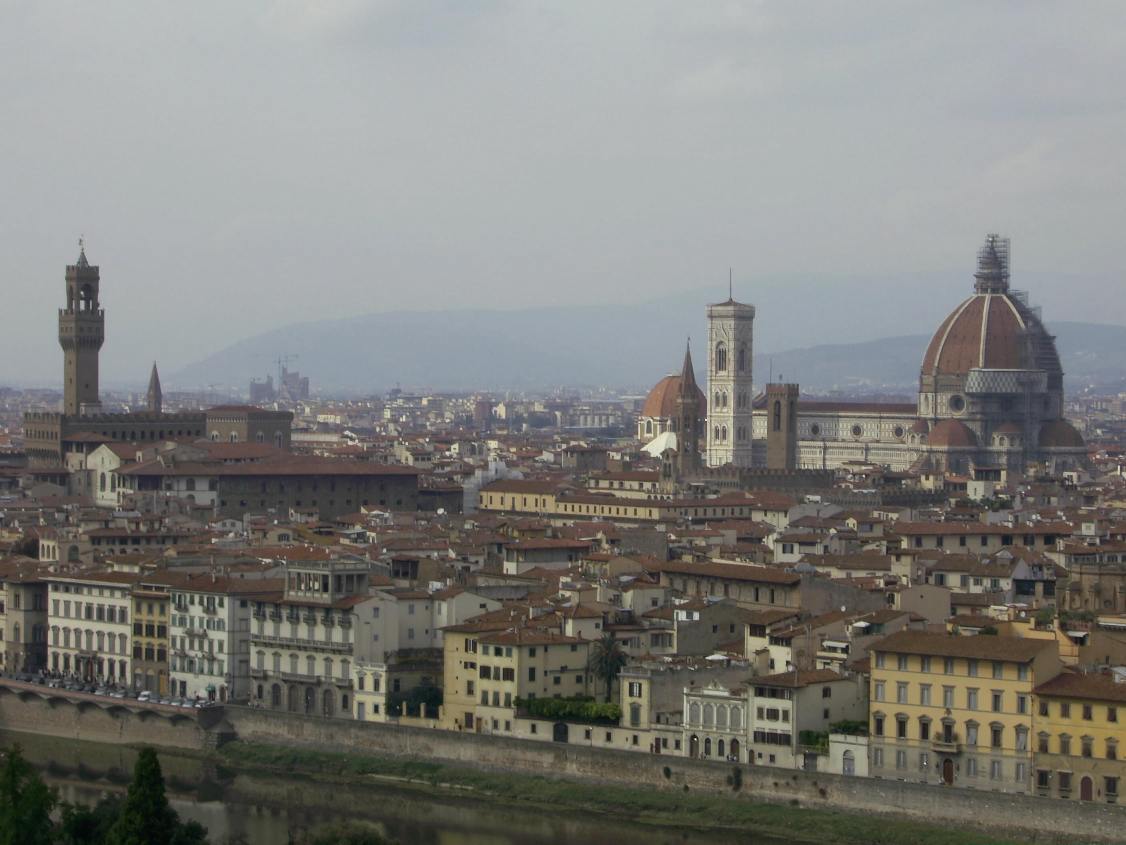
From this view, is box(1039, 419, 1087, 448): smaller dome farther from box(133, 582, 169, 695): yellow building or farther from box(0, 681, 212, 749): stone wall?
box(0, 681, 212, 749): stone wall

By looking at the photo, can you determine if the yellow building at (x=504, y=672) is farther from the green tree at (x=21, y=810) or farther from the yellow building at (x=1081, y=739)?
the green tree at (x=21, y=810)

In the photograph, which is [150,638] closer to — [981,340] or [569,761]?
[569,761]

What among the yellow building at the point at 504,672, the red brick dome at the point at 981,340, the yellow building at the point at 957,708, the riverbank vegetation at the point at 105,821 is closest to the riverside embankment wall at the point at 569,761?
the yellow building at the point at 504,672

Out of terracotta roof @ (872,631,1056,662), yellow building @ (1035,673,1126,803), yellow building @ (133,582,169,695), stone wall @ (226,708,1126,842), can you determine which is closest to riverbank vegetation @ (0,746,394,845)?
stone wall @ (226,708,1126,842)

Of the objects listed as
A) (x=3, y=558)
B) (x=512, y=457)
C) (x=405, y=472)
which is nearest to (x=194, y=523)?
(x=3, y=558)

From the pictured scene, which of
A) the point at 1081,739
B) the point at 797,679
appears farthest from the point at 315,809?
the point at 1081,739

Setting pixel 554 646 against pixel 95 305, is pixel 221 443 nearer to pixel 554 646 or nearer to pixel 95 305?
pixel 95 305
